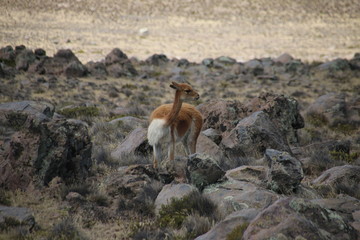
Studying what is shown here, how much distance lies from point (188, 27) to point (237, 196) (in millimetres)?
61838

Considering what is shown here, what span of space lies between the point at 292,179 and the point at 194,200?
1.73 metres

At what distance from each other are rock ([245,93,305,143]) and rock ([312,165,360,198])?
13.9 ft

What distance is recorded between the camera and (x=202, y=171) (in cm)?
719

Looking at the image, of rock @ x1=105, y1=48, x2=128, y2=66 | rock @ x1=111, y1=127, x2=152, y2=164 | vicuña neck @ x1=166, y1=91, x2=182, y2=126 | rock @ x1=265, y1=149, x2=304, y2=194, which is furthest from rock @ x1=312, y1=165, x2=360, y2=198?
rock @ x1=105, y1=48, x2=128, y2=66

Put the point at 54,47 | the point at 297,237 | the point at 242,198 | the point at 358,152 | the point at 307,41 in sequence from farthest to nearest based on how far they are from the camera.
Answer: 1. the point at 307,41
2. the point at 54,47
3. the point at 358,152
4. the point at 242,198
5. the point at 297,237

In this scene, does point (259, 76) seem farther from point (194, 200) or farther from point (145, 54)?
point (194, 200)

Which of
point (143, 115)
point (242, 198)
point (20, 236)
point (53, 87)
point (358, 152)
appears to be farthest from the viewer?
point (53, 87)

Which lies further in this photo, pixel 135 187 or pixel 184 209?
pixel 135 187

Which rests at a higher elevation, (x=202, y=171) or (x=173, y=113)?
(x=173, y=113)

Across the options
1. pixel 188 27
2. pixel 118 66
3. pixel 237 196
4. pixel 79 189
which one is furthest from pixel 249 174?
pixel 188 27

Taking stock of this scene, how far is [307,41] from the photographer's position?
203ft

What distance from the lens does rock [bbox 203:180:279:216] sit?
6395mm

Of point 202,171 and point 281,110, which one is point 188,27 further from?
point 202,171

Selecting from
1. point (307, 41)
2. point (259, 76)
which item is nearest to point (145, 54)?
point (259, 76)
